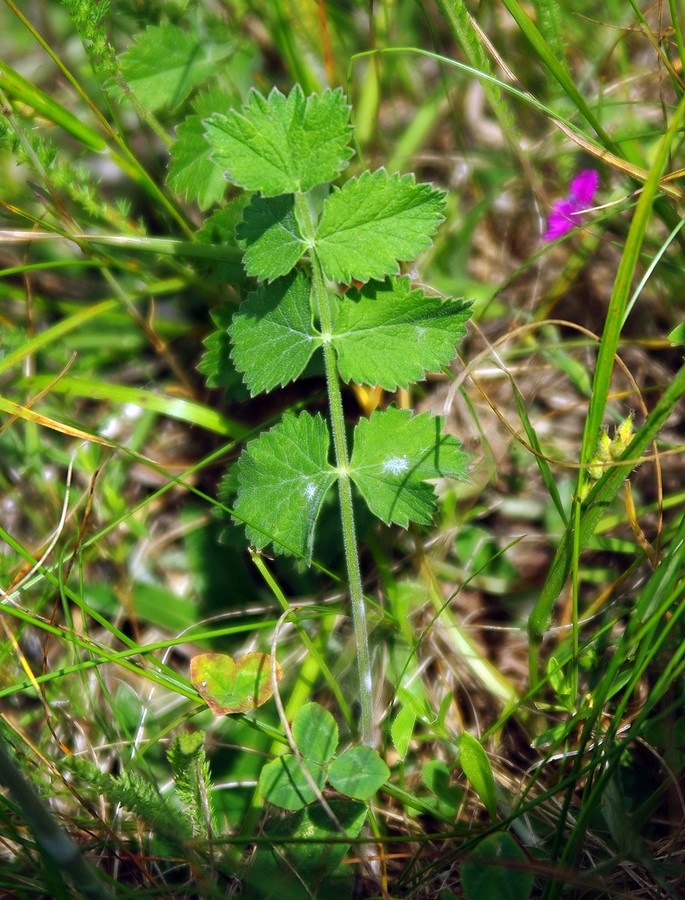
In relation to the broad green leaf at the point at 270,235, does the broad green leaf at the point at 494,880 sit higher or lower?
lower

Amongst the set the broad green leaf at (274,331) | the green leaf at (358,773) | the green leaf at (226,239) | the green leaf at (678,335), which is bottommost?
the green leaf at (358,773)

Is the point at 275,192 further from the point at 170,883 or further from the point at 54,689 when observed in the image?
the point at 170,883

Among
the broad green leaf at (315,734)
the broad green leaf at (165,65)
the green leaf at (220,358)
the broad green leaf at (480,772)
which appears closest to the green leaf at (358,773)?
the broad green leaf at (315,734)

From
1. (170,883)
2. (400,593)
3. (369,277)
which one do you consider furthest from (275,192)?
(170,883)

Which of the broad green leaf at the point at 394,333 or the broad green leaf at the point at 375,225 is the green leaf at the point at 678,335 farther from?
the broad green leaf at the point at 375,225

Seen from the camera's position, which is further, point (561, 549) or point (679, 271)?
point (679, 271)

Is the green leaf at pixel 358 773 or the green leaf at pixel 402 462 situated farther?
the green leaf at pixel 402 462

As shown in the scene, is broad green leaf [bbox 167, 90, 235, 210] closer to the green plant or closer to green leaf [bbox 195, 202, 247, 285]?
green leaf [bbox 195, 202, 247, 285]
